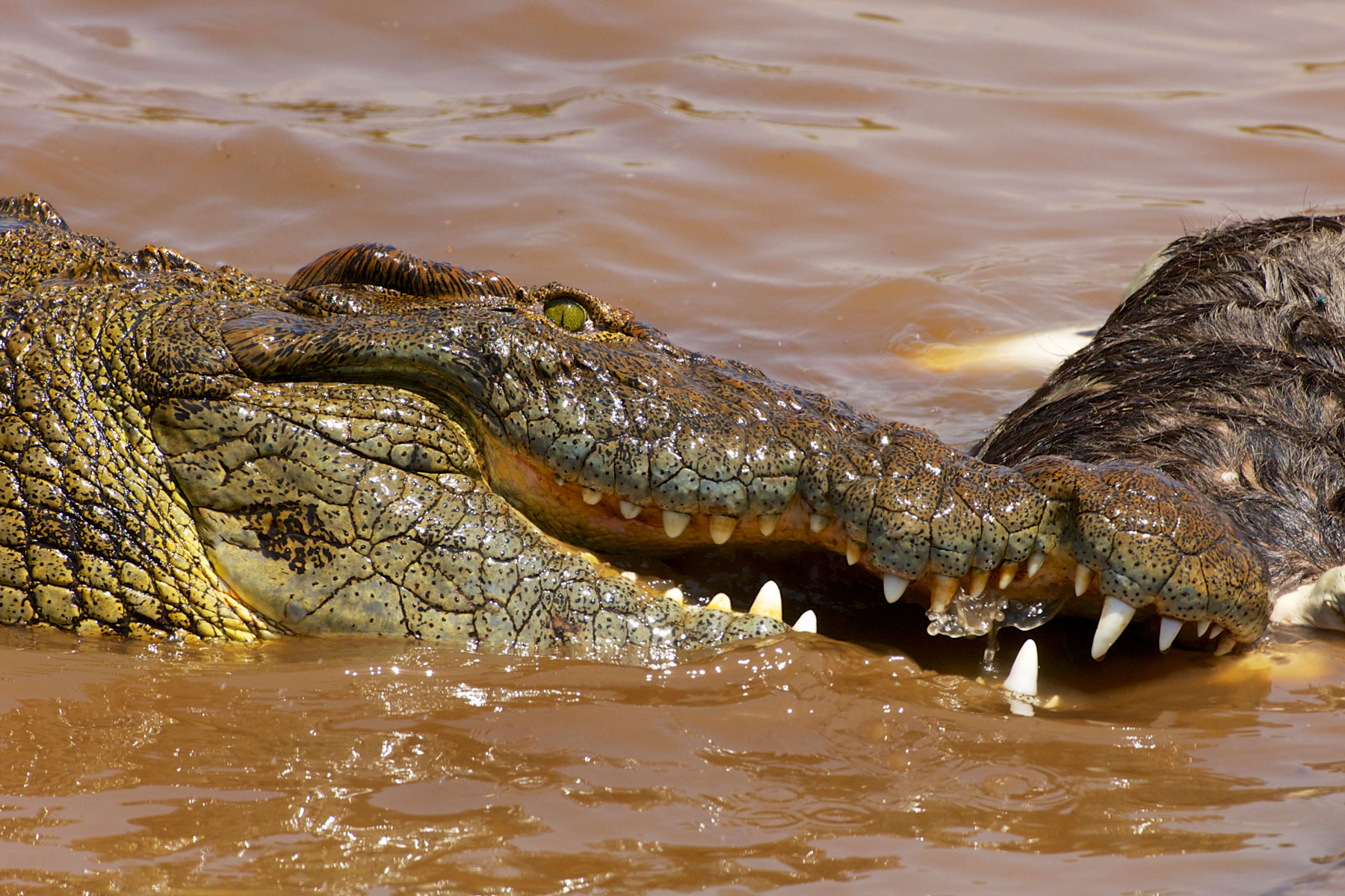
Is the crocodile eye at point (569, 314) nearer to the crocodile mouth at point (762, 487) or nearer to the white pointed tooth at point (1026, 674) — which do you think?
the crocodile mouth at point (762, 487)

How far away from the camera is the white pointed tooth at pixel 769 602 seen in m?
2.67

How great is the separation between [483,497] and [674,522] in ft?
1.31

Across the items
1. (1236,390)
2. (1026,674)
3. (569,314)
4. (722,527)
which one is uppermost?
(569,314)

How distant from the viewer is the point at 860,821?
1966mm

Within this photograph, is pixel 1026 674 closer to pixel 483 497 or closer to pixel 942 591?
pixel 942 591

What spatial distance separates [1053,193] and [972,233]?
902 millimetres

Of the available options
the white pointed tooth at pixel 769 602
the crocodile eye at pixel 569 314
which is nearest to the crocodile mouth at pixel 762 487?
the white pointed tooth at pixel 769 602

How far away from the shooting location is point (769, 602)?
105 inches

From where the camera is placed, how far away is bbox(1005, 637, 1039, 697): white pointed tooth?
2.53 meters

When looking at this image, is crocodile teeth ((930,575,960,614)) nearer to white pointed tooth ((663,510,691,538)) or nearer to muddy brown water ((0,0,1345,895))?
muddy brown water ((0,0,1345,895))

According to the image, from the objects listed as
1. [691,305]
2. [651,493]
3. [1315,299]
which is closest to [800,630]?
[651,493]

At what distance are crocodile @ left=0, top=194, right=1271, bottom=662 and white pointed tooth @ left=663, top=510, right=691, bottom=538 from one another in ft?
0.04

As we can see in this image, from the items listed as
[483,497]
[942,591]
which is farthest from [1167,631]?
[483,497]

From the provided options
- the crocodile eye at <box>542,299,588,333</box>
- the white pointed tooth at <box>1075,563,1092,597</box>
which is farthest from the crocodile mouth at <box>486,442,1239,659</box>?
the crocodile eye at <box>542,299,588,333</box>
